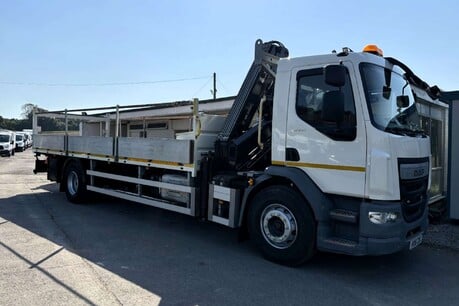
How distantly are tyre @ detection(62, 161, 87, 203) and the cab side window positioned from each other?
258 inches

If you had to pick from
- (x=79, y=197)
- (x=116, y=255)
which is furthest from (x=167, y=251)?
(x=79, y=197)

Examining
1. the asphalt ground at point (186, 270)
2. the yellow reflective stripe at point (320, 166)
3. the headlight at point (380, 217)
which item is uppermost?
the yellow reflective stripe at point (320, 166)

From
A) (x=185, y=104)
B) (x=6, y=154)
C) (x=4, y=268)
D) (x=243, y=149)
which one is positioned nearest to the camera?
(x=4, y=268)

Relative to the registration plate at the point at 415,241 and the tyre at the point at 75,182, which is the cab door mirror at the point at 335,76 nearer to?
the registration plate at the point at 415,241

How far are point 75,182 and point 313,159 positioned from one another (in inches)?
281

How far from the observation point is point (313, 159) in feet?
17.3

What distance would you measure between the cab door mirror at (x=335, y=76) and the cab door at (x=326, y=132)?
0.13 meters

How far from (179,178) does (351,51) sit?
364 centimetres

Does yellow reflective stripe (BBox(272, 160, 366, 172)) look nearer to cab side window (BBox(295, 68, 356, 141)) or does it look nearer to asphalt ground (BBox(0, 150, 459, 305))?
cab side window (BBox(295, 68, 356, 141))

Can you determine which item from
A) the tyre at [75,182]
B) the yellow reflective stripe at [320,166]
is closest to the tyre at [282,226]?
the yellow reflective stripe at [320,166]

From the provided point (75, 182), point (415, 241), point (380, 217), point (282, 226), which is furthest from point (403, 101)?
point (75, 182)

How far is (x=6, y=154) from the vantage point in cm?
3177

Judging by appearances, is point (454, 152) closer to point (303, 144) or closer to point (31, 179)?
point (303, 144)

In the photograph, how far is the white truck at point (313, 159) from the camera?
15.6 feet
